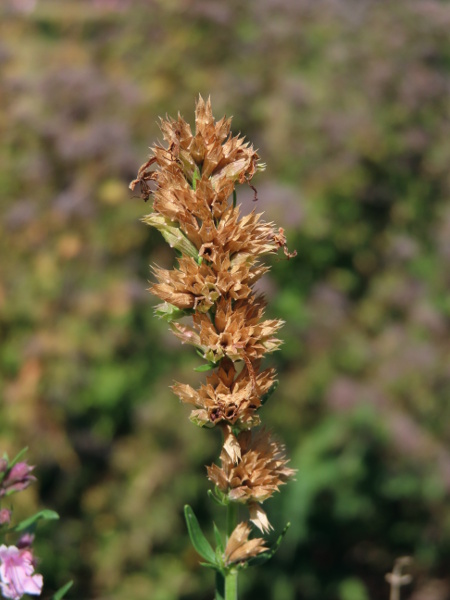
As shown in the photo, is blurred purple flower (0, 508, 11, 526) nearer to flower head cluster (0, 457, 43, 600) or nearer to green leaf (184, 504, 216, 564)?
flower head cluster (0, 457, 43, 600)

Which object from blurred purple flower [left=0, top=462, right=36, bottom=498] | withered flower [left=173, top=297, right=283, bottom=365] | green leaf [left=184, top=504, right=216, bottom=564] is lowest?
green leaf [left=184, top=504, right=216, bottom=564]

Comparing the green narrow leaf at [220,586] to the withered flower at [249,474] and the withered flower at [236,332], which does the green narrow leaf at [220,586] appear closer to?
the withered flower at [249,474]

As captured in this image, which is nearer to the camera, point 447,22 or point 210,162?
point 210,162

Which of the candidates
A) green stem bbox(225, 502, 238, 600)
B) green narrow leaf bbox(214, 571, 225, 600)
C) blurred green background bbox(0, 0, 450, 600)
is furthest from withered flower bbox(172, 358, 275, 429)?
blurred green background bbox(0, 0, 450, 600)

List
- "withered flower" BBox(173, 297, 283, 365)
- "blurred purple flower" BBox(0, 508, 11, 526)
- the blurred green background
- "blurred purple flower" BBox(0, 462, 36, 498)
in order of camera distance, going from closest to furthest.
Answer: "withered flower" BBox(173, 297, 283, 365) → "blurred purple flower" BBox(0, 508, 11, 526) → "blurred purple flower" BBox(0, 462, 36, 498) → the blurred green background

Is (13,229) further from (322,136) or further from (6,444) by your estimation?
(322,136)

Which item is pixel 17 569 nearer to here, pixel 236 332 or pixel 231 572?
pixel 231 572

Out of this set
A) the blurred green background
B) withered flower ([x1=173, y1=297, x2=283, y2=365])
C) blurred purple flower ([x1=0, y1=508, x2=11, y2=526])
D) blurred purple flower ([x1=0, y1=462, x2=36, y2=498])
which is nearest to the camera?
withered flower ([x1=173, y1=297, x2=283, y2=365])

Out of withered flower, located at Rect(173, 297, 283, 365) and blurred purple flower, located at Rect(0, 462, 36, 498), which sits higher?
withered flower, located at Rect(173, 297, 283, 365)

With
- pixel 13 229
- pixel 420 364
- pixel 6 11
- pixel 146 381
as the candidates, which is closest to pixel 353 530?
pixel 420 364
